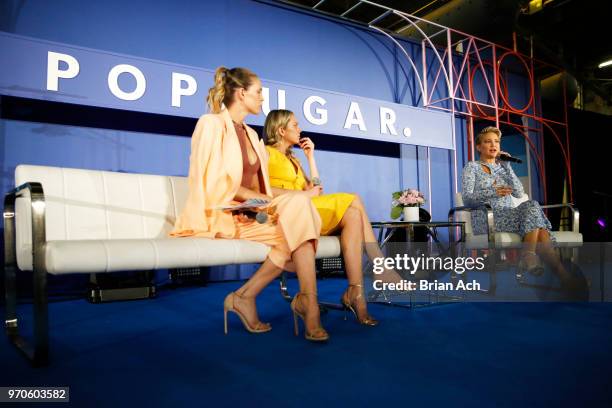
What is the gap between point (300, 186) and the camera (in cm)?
288

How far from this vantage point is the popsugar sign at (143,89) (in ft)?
10.0

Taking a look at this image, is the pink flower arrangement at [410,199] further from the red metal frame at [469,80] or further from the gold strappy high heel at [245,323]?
the red metal frame at [469,80]

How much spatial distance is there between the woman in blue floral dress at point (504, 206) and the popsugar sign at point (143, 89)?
4.31ft

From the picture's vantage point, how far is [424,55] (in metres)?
5.38

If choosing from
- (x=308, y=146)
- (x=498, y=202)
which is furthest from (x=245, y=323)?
(x=498, y=202)

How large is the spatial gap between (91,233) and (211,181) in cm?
68

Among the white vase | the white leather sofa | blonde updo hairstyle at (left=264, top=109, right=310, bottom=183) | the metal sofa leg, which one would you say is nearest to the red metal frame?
the white vase

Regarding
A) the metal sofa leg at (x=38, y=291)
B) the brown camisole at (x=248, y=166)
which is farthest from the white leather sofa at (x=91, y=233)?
the brown camisole at (x=248, y=166)

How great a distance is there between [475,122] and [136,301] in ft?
16.3

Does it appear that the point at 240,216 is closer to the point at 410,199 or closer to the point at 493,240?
the point at 410,199

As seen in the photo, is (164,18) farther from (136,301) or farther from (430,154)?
(430,154)

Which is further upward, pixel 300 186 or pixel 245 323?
pixel 300 186

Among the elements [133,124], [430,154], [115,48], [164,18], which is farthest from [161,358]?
[430,154]

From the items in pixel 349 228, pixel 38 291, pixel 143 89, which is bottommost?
pixel 38 291
